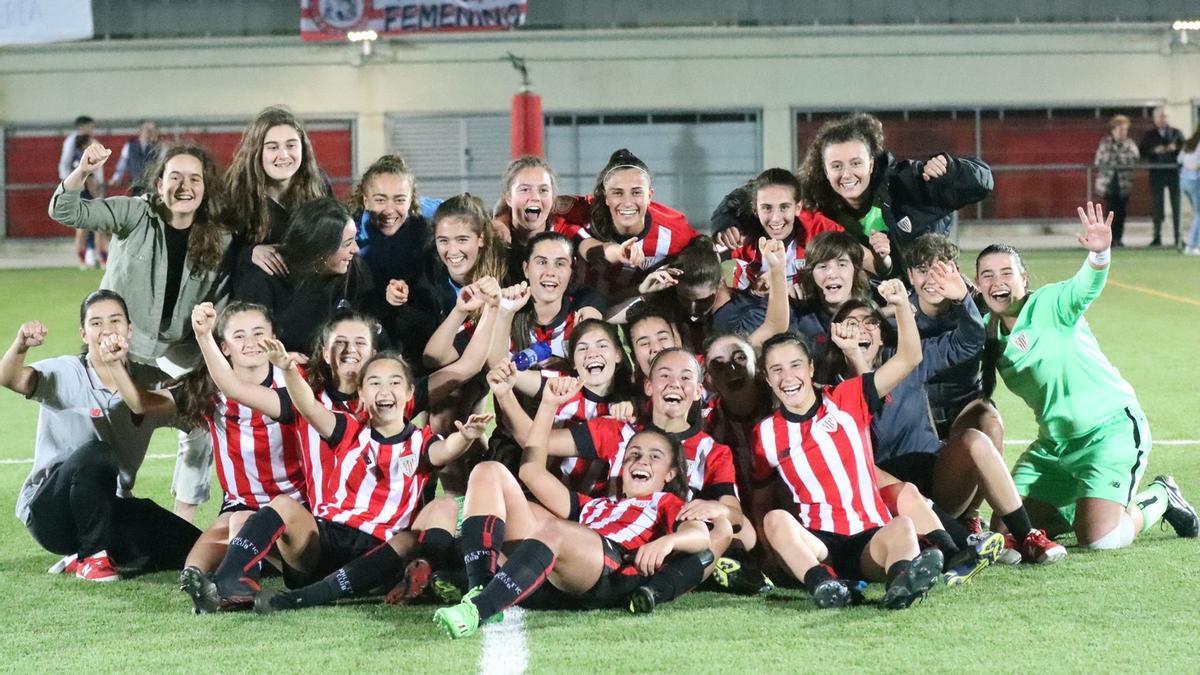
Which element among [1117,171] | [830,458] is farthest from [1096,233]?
[1117,171]

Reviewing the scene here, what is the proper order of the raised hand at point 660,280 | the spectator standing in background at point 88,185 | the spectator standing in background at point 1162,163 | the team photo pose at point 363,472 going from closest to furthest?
1. the team photo pose at point 363,472
2. the raised hand at point 660,280
3. the spectator standing in background at point 88,185
4. the spectator standing in background at point 1162,163

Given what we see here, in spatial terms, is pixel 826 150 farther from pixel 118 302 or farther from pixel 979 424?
pixel 118 302

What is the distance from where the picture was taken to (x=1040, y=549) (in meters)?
5.00

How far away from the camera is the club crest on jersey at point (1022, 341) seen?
5414mm

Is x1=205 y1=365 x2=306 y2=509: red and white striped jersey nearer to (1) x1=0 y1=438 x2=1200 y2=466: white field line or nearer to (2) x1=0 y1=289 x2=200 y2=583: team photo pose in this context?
(2) x1=0 y1=289 x2=200 y2=583: team photo pose

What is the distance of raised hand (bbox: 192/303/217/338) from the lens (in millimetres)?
4809

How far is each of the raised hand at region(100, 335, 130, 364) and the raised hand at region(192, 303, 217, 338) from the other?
1.33 feet

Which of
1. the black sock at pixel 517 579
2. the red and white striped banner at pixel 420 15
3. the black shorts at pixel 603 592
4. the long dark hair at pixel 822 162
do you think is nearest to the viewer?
the black sock at pixel 517 579

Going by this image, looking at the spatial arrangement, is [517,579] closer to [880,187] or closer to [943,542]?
[943,542]

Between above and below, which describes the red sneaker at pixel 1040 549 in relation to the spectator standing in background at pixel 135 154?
below

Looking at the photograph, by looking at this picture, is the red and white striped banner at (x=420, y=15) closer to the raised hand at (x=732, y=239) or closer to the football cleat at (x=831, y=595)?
the raised hand at (x=732, y=239)

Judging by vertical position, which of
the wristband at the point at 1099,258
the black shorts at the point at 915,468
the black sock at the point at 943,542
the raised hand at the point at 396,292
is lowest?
the black sock at the point at 943,542

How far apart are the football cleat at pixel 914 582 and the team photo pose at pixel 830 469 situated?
0.09 m

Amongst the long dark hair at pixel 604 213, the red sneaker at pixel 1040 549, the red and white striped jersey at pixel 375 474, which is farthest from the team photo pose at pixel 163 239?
the red sneaker at pixel 1040 549
